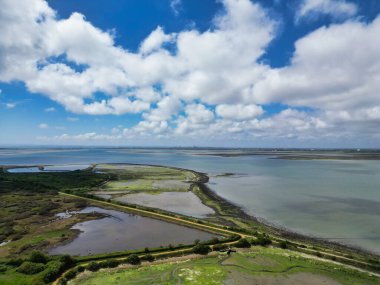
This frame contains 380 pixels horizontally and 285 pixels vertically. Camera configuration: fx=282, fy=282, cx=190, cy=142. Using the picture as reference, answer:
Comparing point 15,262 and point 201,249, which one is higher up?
point 15,262

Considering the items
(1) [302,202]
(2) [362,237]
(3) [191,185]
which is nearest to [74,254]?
(2) [362,237]

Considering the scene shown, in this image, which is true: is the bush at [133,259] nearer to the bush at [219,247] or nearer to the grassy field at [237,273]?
the grassy field at [237,273]


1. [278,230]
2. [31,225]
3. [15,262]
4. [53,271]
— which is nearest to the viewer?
[53,271]

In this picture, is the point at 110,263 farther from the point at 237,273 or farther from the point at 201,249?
the point at 237,273

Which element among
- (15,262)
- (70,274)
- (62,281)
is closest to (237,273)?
(70,274)

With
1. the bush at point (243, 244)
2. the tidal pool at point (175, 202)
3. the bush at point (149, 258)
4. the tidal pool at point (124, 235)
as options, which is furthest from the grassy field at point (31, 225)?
the bush at point (243, 244)

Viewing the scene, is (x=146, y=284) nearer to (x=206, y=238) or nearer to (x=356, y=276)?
(x=206, y=238)

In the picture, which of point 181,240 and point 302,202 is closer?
point 181,240
